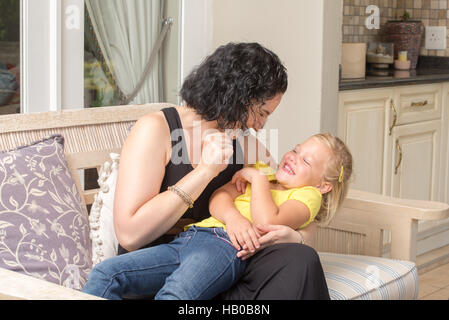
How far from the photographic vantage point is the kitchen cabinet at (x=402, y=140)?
334 centimetres

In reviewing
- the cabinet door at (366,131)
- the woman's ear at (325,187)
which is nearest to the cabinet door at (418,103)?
the cabinet door at (366,131)

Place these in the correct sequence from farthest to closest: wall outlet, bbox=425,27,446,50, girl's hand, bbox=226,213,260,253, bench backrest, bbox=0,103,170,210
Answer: wall outlet, bbox=425,27,446,50 → bench backrest, bbox=0,103,170,210 → girl's hand, bbox=226,213,260,253

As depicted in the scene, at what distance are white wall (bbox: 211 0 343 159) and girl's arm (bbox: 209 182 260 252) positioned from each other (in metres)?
1.33

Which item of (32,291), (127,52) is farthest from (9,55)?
(32,291)

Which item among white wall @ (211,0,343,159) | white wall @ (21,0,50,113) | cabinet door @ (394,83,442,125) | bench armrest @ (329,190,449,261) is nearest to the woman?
bench armrest @ (329,190,449,261)

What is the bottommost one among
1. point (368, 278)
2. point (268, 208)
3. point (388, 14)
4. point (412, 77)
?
point (368, 278)

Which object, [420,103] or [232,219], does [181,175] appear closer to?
[232,219]

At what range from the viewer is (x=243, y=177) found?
184 cm

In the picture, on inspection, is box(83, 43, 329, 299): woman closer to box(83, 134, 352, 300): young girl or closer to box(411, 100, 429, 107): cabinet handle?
box(83, 134, 352, 300): young girl

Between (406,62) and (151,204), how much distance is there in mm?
2732

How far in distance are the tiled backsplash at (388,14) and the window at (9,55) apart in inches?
84.2

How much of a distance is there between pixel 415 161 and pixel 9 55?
7.28 feet

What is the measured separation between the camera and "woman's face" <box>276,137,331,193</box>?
6.05 ft
